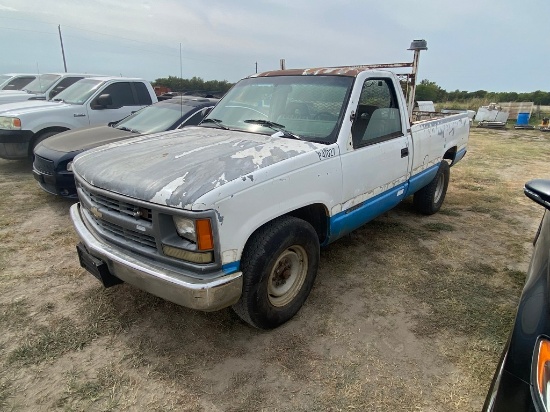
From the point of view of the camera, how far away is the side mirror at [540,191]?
1.82 metres

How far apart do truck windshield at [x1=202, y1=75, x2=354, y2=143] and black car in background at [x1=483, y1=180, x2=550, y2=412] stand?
179cm

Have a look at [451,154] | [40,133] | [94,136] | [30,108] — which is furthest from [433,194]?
[30,108]

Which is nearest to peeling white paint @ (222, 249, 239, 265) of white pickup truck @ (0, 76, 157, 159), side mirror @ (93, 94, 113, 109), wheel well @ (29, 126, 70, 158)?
white pickup truck @ (0, 76, 157, 159)

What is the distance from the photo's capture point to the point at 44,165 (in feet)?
16.6

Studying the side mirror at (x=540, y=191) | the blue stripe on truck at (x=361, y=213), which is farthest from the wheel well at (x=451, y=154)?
the side mirror at (x=540, y=191)

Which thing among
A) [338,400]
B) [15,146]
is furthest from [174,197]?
[15,146]

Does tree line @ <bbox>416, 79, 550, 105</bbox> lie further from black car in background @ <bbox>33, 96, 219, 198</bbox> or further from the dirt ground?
the dirt ground

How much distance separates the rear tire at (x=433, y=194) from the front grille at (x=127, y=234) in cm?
393

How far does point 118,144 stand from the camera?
3.26 metres

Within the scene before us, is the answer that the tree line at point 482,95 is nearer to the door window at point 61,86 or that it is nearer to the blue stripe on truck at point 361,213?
the door window at point 61,86

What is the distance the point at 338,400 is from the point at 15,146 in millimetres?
7310

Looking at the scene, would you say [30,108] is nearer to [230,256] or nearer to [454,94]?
[230,256]

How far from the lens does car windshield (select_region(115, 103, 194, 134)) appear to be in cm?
563

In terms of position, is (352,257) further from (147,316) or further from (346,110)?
(147,316)
